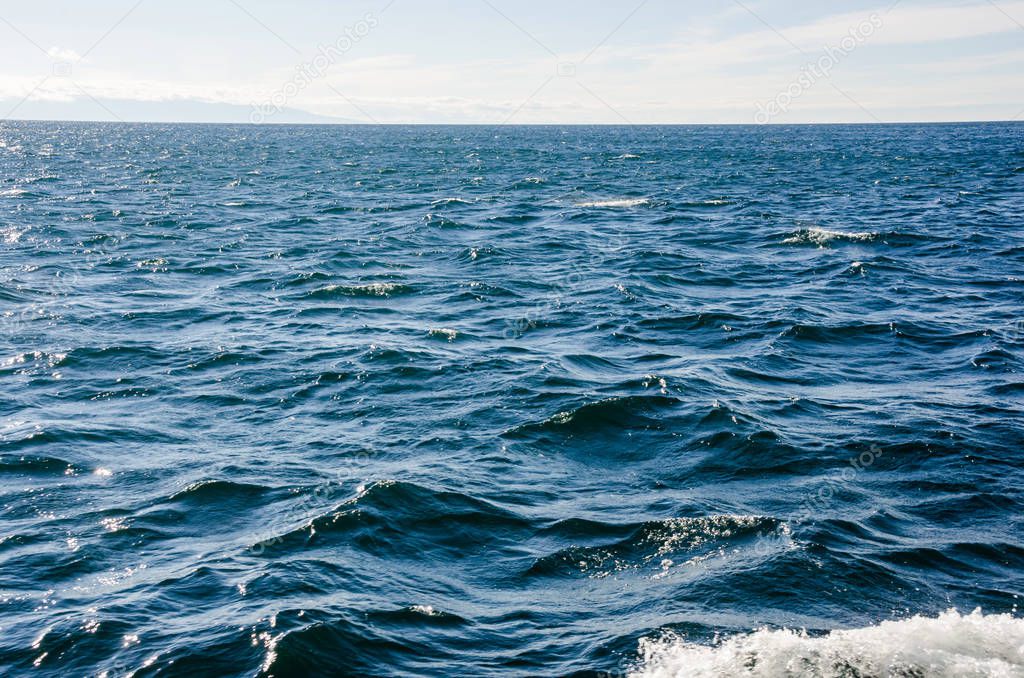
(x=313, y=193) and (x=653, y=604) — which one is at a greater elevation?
(x=313, y=193)

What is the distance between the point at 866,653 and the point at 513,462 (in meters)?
6.51

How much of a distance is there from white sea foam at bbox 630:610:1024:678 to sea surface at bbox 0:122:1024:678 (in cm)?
4

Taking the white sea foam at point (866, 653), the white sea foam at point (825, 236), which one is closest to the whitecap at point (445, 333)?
the white sea foam at point (866, 653)

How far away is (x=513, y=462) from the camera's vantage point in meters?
13.5

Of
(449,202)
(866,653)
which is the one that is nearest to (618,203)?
(449,202)

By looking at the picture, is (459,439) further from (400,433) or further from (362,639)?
(362,639)

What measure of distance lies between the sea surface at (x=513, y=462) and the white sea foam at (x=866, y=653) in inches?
1.6

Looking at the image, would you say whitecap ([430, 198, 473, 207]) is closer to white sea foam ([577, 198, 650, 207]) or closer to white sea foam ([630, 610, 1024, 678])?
white sea foam ([577, 198, 650, 207])

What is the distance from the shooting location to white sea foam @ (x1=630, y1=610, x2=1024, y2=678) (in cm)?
787

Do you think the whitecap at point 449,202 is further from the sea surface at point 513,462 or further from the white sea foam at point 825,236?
the white sea foam at point 825,236

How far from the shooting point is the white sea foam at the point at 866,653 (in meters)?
7.87

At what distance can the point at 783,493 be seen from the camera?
12.2 meters

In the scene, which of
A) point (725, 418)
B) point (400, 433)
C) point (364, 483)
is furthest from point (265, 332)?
point (725, 418)

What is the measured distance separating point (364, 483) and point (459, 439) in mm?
2335
